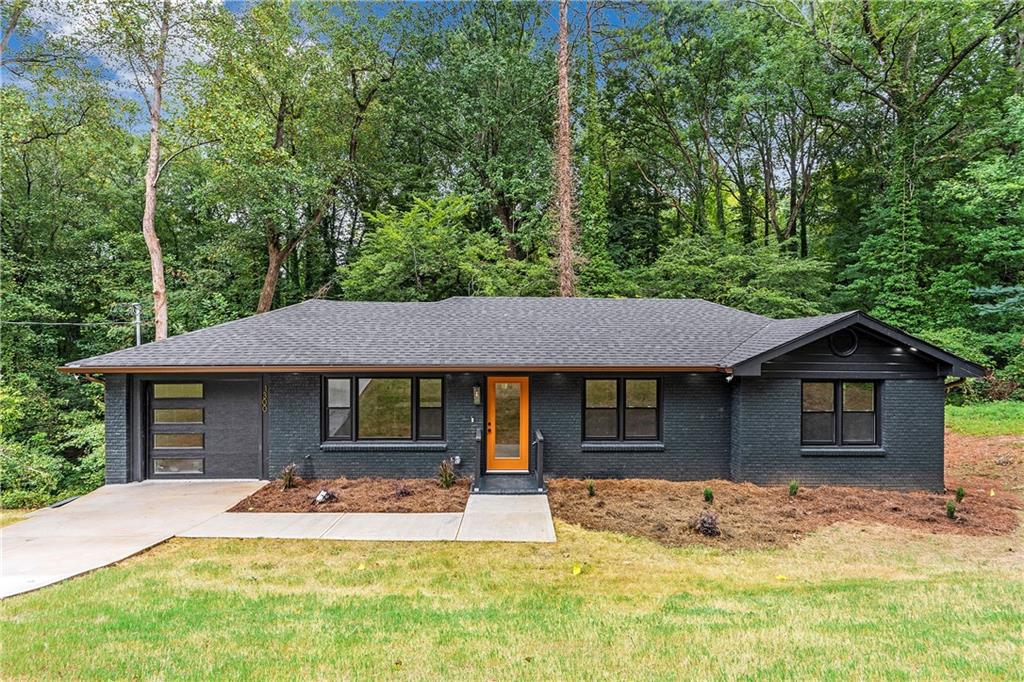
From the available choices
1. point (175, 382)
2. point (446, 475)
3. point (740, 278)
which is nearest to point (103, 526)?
point (175, 382)

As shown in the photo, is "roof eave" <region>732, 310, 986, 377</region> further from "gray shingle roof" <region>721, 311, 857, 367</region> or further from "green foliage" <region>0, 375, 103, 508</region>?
"green foliage" <region>0, 375, 103, 508</region>

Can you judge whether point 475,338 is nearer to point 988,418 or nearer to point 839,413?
point 839,413

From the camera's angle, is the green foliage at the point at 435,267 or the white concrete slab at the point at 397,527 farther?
the green foliage at the point at 435,267

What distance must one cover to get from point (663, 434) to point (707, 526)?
9.83ft

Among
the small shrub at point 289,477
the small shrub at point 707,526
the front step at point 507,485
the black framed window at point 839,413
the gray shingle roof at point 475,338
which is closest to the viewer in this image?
the small shrub at point 707,526

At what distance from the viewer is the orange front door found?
32.5 feet

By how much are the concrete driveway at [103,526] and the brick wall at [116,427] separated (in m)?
0.34

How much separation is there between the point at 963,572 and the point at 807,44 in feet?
68.7

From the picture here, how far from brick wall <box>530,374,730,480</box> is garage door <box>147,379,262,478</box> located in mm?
5465

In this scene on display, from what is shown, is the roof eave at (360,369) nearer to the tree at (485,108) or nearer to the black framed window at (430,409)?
the black framed window at (430,409)

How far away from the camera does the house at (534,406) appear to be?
923cm

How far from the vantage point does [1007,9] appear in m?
17.9

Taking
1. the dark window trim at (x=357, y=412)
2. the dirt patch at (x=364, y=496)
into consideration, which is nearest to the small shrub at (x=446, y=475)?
the dirt patch at (x=364, y=496)

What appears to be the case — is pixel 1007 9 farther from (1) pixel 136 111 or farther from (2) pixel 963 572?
(1) pixel 136 111
